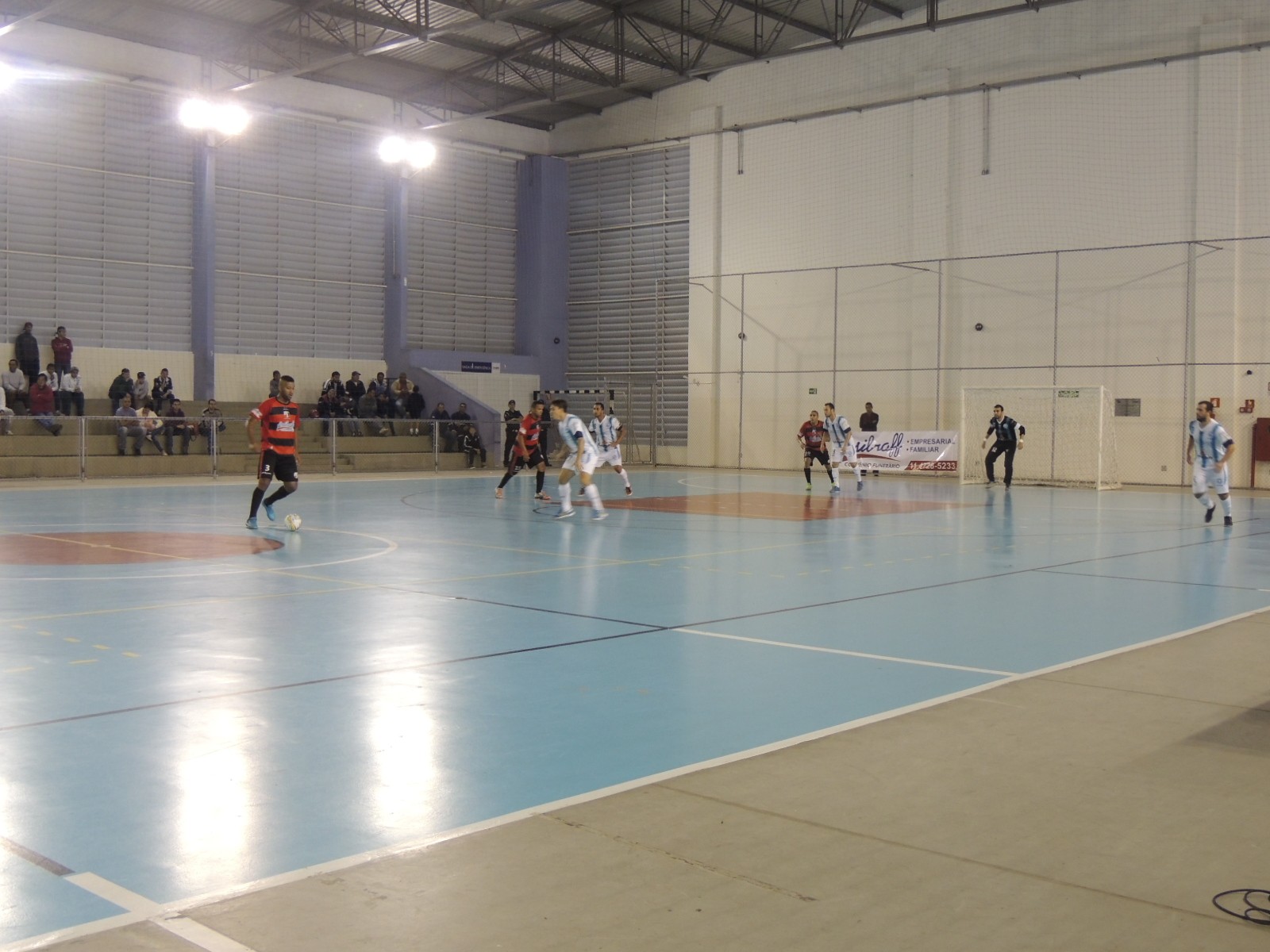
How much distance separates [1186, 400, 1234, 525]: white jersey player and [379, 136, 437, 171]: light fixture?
23.1 metres

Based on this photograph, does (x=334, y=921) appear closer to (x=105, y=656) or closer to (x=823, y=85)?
(x=105, y=656)

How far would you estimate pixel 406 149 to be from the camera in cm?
3556

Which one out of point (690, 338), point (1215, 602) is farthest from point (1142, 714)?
point (690, 338)

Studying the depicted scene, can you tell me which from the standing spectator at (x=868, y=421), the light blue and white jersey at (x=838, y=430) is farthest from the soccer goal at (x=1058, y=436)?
the light blue and white jersey at (x=838, y=430)

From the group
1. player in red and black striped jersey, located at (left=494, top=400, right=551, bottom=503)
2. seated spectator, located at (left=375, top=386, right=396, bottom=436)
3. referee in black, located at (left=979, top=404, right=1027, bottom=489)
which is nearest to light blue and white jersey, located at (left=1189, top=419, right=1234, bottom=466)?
referee in black, located at (left=979, top=404, right=1027, bottom=489)

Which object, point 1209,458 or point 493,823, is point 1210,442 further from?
point 493,823

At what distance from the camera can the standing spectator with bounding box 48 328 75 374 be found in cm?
3152

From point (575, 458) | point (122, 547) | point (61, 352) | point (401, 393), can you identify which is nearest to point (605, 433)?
point (575, 458)

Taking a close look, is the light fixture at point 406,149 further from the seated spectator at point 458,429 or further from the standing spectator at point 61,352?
the standing spectator at point 61,352

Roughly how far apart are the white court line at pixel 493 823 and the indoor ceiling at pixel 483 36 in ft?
83.7

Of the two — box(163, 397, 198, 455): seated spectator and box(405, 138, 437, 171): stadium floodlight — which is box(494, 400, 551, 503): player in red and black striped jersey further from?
box(405, 138, 437, 171): stadium floodlight

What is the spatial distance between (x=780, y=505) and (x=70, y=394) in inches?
737

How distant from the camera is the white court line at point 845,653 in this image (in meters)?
8.09

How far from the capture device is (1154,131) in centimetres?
3180
